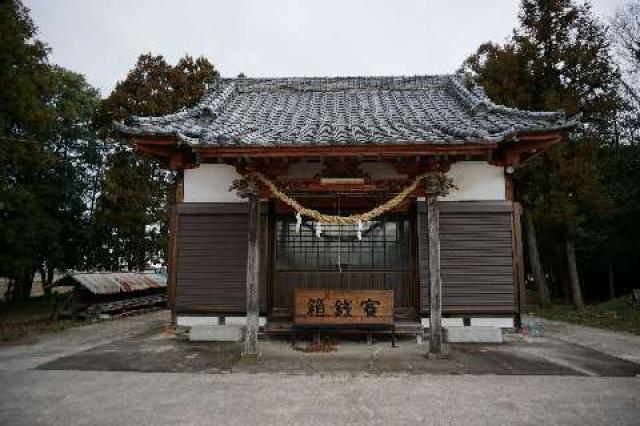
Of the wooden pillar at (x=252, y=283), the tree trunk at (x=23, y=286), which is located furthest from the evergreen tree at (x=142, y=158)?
the wooden pillar at (x=252, y=283)

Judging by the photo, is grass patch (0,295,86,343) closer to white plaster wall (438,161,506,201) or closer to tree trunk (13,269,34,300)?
tree trunk (13,269,34,300)

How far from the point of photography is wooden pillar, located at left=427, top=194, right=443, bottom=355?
7887 mm

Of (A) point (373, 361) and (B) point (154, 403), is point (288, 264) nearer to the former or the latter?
(A) point (373, 361)

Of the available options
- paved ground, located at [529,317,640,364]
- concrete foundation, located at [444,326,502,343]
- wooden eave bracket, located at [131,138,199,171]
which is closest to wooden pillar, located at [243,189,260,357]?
wooden eave bracket, located at [131,138,199,171]

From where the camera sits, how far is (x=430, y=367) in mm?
7133

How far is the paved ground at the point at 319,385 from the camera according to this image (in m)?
4.86

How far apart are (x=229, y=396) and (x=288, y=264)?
499 cm

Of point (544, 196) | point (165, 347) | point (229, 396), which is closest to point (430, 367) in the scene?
point (229, 396)

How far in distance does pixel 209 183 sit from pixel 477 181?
21.3ft

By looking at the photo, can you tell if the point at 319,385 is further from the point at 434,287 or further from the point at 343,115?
the point at 343,115

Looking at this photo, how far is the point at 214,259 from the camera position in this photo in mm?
9977

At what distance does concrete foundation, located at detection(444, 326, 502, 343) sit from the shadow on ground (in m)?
0.23

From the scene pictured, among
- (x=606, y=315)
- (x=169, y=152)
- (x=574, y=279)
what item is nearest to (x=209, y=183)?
(x=169, y=152)

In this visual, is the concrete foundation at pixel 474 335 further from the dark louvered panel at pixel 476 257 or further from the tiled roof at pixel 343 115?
the tiled roof at pixel 343 115
